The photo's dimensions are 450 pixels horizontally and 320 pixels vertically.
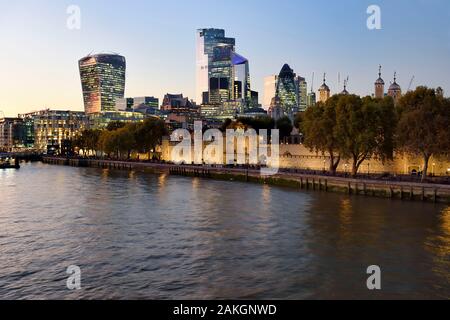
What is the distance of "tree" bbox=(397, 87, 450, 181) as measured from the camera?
2263 inches

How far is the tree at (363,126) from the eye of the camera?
222 ft

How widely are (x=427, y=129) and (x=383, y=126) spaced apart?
10.9 meters

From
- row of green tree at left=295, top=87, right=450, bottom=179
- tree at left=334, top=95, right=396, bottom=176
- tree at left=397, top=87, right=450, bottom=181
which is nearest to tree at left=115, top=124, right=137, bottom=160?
row of green tree at left=295, top=87, right=450, bottom=179

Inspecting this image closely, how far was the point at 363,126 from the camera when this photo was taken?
68125mm

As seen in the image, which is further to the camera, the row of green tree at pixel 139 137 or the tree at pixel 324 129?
the row of green tree at pixel 139 137

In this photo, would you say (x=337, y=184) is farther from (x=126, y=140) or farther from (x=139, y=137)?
(x=126, y=140)

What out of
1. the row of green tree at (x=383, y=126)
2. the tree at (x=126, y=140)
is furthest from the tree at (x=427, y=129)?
the tree at (x=126, y=140)

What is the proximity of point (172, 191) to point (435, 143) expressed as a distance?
107 feet

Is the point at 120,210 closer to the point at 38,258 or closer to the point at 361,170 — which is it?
the point at 38,258

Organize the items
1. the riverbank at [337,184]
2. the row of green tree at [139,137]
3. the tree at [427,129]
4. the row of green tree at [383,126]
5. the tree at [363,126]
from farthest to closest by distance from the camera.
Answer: the row of green tree at [139,137] < the tree at [363,126] < the row of green tree at [383,126] < the tree at [427,129] < the riverbank at [337,184]

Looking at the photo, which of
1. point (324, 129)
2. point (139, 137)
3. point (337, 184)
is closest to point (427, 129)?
point (337, 184)

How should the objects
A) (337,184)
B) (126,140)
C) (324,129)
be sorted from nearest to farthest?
(337,184)
(324,129)
(126,140)

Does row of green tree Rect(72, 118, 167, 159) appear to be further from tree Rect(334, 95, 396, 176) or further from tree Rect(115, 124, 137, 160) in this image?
tree Rect(334, 95, 396, 176)

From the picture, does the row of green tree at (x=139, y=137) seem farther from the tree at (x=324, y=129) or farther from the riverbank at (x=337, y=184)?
the tree at (x=324, y=129)
